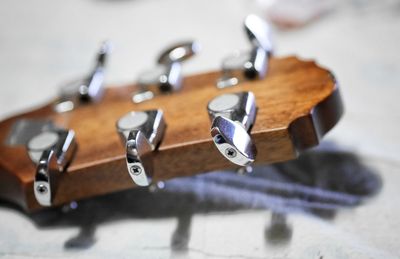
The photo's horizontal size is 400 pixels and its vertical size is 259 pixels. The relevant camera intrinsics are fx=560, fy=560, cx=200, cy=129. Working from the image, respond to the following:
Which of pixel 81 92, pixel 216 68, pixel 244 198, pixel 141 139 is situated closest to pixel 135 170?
pixel 141 139

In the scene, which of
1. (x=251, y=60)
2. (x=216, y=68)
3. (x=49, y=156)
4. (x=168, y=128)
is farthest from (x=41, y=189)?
(x=216, y=68)

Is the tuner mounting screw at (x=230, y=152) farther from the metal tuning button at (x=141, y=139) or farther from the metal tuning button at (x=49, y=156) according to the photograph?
the metal tuning button at (x=49, y=156)

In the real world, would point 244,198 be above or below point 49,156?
below

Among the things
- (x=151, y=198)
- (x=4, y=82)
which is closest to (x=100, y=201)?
(x=151, y=198)

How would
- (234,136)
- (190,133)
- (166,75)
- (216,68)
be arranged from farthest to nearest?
(216,68)
(166,75)
(190,133)
(234,136)

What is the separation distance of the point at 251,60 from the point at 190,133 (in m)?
0.16

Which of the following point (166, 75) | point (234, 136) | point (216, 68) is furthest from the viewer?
point (216, 68)

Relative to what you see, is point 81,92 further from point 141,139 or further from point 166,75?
point 141,139

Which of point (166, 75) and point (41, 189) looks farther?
point (166, 75)

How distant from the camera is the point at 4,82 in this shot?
115 centimetres

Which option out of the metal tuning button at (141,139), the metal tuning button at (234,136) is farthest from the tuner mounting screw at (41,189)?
the metal tuning button at (234,136)

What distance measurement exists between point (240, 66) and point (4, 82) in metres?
0.60

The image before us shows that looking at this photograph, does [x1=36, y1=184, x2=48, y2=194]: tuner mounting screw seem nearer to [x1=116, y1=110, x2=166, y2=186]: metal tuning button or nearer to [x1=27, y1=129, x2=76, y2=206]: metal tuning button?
[x1=27, y1=129, x2=76, y2=206]: metal tuning button

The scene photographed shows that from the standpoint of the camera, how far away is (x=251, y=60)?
0.77 m
